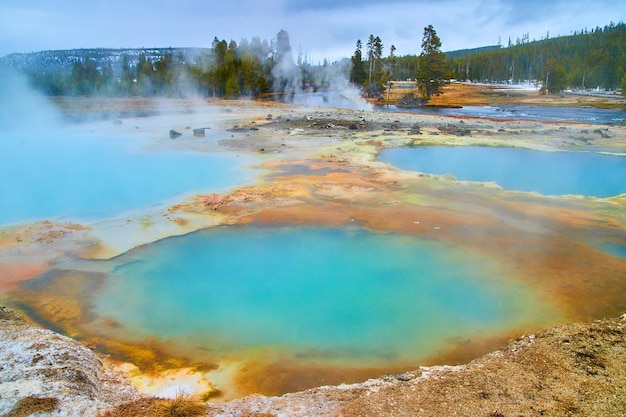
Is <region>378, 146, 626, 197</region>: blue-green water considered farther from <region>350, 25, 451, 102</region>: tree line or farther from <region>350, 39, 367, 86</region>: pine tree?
<region>350, 39, 367, 86</region>: pine tree

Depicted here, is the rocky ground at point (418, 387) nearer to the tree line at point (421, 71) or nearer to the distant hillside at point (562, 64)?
the tree line at point (421, 71)

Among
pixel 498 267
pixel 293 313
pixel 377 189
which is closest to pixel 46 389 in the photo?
pixel 293 313

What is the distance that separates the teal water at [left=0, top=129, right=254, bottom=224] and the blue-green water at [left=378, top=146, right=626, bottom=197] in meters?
5.49

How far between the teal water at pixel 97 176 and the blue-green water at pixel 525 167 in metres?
5.49

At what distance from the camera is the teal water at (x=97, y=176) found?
9.18 metres

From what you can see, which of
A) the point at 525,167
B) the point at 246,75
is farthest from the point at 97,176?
the point at 246,75

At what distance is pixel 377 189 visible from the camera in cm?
1014

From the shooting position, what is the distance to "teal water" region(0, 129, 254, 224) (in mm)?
9180

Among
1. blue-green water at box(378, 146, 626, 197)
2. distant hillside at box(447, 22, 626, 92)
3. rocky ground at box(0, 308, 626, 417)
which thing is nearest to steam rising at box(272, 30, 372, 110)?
distant hillside at box(447, 22, 626, 92)

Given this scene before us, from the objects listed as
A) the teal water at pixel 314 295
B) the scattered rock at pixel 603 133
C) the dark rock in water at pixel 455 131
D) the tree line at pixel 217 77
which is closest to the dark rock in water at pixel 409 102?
the tree line at pixel 217 77

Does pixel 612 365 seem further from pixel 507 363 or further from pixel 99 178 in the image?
pixel 99 178

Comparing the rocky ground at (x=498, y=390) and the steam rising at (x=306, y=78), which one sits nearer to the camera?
the rocky ground at (x=498, y=390)

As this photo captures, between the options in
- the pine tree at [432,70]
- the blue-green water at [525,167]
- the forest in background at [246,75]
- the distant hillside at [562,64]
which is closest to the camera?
the blue-green water at [525,167]

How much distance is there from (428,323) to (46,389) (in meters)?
3.67
